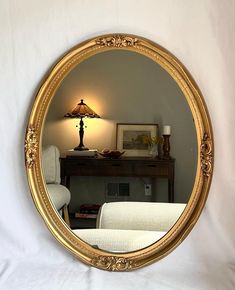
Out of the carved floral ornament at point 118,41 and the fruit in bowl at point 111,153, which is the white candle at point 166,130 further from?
the carved floral ornament at point 118,41

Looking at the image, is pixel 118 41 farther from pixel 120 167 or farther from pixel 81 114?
pixel 120 167

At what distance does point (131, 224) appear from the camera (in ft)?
3.80

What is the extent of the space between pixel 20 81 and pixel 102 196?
1.59ft

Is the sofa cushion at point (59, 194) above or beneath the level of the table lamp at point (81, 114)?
beneath

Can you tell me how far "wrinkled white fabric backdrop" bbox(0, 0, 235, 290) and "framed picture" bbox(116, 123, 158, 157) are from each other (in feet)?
0.68

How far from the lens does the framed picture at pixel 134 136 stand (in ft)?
3.85

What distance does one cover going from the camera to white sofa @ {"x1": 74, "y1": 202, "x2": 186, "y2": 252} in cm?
115

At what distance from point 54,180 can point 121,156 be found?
24cm

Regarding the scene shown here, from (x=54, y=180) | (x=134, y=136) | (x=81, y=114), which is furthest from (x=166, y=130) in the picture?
(x=54, y=180)

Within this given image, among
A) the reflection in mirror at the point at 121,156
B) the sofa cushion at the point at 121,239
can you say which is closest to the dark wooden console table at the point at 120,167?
the reflection in mirror at the point at 121,156

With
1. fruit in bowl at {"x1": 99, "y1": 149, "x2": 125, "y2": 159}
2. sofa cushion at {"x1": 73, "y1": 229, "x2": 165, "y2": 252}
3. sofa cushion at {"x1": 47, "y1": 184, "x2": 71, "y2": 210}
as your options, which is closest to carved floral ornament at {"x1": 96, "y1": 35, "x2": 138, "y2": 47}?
fruit in bowl at {"x1": 99, "y1": 149, "x2": 125, "y2": 159}

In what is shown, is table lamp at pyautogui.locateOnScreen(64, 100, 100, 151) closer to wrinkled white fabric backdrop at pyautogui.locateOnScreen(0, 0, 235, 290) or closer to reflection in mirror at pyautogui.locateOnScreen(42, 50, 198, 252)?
reflection in mirror at pyautogui.locateOnScreen(42, 50, 198, 252)

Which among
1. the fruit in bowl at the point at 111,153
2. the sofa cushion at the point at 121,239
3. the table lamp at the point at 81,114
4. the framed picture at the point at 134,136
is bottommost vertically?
the sofa cushion at the point at 121,239

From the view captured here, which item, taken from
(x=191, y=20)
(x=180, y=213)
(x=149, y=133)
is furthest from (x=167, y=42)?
(x=180, y=213)
